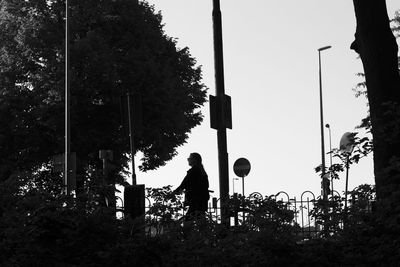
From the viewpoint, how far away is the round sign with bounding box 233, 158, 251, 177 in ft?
84.4

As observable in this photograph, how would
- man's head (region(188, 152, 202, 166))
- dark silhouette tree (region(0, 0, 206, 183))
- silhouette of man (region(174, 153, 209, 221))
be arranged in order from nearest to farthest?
1. silhouette of man (region(174, 153, 209, 221))
2. man's head (region(188, 152, 202, 166))
3. dark silhouette tree (region(0, 0, 206, 183))

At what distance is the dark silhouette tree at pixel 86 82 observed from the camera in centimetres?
3803

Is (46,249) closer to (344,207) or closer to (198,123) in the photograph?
(344,207)

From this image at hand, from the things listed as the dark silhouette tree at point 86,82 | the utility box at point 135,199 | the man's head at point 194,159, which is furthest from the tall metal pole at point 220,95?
the dark silhouette tree at point 86,82

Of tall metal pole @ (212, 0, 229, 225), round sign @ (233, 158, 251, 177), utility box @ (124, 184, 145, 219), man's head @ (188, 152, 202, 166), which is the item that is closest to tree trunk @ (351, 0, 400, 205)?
utility box @ (124, 184, 145, 219)

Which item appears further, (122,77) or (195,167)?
(122,77)

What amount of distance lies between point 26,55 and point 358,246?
3300 cm

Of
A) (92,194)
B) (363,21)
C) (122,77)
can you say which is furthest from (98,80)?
(92,194)

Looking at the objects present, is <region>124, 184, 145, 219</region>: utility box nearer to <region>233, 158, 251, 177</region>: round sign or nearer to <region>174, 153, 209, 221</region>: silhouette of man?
<region>174, 153, 209, 221</region>: silhouette of man

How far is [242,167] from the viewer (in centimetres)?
2588

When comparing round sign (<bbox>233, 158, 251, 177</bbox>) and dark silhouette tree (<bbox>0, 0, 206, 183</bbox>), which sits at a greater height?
dark silhouette tree (<bbox>0, 0, 206, 183</bbox>)

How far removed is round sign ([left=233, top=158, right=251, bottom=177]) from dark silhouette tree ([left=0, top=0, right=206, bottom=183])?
1251 centimetres

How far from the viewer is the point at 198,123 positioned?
44.2 metres

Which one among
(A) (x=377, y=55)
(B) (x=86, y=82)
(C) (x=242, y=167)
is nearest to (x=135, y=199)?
(A) (x=377, y=55)
